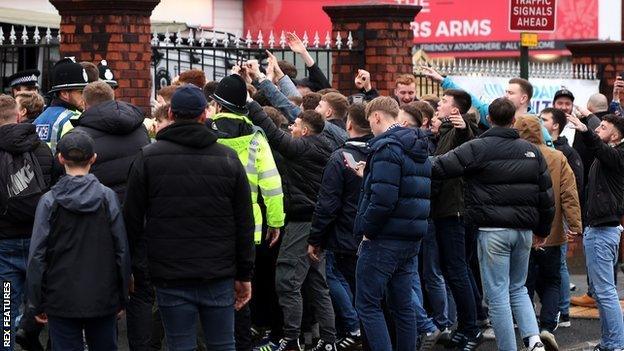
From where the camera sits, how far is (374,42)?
606 inches

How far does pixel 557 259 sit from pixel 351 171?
2.08m

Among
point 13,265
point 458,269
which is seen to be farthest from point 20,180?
point 458,269

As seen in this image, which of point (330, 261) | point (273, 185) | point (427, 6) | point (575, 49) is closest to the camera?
point (273, 185)

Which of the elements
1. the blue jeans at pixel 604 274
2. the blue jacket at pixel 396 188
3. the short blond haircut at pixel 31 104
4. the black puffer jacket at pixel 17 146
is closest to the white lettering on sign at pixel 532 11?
the blue jeans at pixel 604 274

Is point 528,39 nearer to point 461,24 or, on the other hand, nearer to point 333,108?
point 333,108

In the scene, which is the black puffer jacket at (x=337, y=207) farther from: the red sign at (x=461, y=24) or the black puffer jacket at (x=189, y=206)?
the red sign at (x=461, y=24)

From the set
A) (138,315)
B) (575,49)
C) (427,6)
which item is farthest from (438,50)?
(138,315)

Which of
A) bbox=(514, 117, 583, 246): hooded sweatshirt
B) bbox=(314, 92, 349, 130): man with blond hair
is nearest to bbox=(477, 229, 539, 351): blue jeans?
bbox=(514, 117, 583, 246): hooded sweatshirt

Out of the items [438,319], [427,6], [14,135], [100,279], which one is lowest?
[438,319]

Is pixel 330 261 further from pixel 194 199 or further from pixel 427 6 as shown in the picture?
pixel 427 6

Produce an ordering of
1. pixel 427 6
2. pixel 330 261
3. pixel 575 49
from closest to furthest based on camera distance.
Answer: pixel 330 261 → pixel 575 49 → pixel 427 6

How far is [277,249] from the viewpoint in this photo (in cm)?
1063

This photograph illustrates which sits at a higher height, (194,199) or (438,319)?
(194,199)

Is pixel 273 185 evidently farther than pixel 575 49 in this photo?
No
